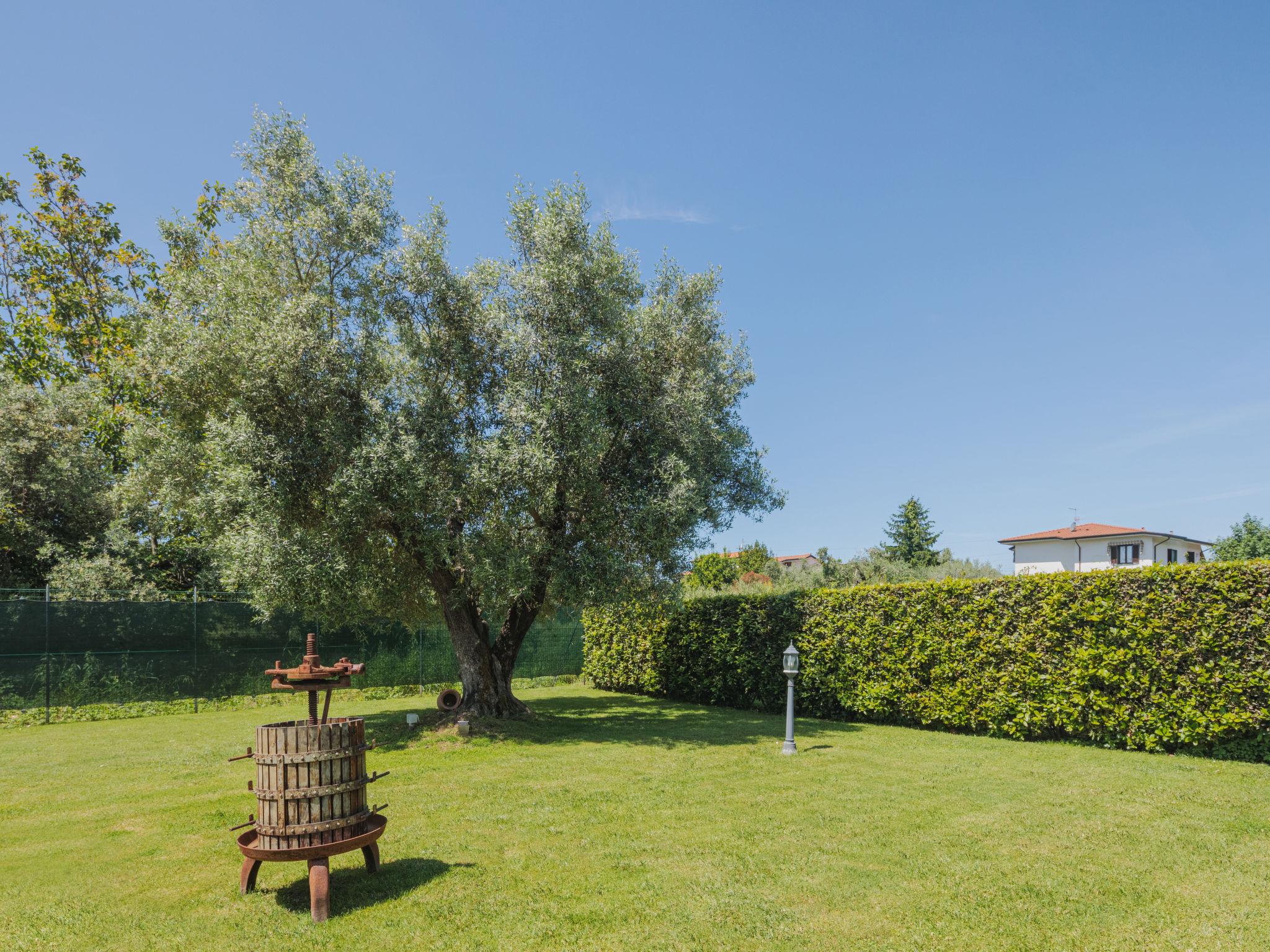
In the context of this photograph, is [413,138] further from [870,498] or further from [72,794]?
[870,498]

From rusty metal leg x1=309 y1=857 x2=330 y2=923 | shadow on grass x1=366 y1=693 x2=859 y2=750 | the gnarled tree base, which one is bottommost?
shadow on grass x1=366 y1=693 x2=859 y2=750

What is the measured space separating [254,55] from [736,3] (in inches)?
348

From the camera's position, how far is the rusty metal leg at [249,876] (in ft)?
16.4

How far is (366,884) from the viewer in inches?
201

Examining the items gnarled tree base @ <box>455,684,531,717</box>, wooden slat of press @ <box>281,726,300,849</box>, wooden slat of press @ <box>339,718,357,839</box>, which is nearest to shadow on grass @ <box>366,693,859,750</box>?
gnarled tree base @ <box>455,684,531,717</box>

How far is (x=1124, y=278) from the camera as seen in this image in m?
12.6

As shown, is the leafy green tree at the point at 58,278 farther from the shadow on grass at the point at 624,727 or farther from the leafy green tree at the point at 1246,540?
the leafy green tree at the point at 1246,540

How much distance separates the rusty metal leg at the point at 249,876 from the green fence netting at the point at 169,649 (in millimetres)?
8519

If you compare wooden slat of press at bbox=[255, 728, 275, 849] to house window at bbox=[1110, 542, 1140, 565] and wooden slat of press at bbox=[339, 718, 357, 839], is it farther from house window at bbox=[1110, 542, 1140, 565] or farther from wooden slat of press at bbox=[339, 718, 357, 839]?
house window at bbox=[1110, 542, 1140, 565]

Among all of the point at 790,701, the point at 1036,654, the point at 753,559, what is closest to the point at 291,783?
the point at 790,701

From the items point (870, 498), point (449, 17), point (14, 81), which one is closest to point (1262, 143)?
point (449, 17)

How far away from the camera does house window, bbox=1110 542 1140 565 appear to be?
47000 mm

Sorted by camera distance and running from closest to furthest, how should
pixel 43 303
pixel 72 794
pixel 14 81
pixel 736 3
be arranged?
1. pixel 72 794
2. pixel 736 3
3. pixel 14 81
4. pixel 43 303

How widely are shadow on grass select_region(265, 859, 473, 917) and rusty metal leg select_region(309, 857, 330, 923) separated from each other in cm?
11
